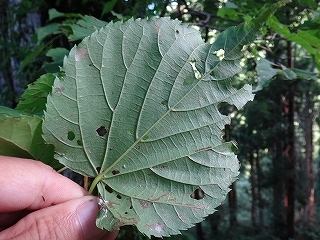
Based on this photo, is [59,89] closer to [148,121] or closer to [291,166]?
[148,121]

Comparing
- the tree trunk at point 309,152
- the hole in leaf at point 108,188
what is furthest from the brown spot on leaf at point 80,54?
the tree trunk at point 309,152

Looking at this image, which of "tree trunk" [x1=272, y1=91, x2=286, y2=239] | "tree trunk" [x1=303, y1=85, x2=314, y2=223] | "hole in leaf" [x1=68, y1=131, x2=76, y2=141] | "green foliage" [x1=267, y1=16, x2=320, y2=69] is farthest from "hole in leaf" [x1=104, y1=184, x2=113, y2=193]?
"tree trunk" [x1=303, y1=85, x2=314, y2=223]

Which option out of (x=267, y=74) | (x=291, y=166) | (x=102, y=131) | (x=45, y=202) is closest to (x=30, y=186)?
(x=45, y=202)

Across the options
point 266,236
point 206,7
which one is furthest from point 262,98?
point 206,7

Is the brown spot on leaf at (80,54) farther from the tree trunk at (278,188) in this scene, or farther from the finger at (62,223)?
the tree trunk at (278,188)

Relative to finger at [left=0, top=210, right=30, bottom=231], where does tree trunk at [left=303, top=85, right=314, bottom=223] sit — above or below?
below

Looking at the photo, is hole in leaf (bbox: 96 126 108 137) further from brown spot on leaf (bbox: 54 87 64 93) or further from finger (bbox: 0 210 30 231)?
finger (bbox: 0 210 30 231)
